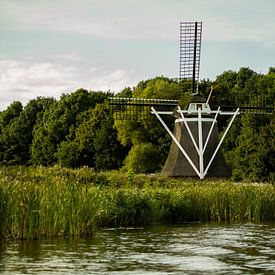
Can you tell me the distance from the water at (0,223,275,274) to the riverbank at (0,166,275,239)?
488 mm

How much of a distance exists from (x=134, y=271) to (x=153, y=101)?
2717cm

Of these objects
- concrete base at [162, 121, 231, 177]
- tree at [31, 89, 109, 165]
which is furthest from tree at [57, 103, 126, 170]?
concrete base at [162, 121, 231, 177]

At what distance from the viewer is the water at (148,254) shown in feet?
39.7

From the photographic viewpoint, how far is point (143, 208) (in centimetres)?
2070

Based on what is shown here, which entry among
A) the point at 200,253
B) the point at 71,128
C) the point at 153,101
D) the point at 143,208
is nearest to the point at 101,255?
the point at 200,253

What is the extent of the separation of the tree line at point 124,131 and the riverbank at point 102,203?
16582 millimetres

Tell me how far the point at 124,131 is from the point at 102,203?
37.1 metres

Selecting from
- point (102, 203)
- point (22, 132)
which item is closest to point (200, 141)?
point (102, 203)

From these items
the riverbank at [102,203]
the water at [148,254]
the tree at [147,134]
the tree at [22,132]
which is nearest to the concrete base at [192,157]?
the riverbank at [102,203]

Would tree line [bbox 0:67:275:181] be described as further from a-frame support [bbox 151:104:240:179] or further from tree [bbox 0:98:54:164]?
a-frame support [bbox 151:104:240:179]

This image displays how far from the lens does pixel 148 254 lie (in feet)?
45.8

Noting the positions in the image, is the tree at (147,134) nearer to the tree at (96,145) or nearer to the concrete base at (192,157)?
the tree at (96,145)

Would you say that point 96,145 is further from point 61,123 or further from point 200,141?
point 200,141

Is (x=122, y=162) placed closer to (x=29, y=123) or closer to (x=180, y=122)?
(x=29, y=123)
